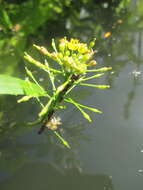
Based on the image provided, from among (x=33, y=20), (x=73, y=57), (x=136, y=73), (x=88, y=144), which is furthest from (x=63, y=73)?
(x=33, y=20)

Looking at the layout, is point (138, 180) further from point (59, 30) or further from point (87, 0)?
point (87, 0)

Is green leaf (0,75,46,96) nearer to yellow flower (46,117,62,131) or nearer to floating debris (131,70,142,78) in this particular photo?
yellow flower (46,117,62,131)

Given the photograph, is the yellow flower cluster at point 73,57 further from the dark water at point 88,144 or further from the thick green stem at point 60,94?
the dark water at point 88,144

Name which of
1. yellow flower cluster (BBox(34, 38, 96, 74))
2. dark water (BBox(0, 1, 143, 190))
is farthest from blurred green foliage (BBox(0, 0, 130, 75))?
yellow flower cluster (BBox(34, 38, 96, 74))

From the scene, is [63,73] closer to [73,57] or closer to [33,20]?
[73,57]

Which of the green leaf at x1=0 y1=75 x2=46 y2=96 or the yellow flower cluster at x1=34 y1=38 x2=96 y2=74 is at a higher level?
the yellow flower cluster at x1=34 y1=38 x2=96 y2=74

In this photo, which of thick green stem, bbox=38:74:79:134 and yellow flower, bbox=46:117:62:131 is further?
yellow flower, bbox=46:117:62:131
